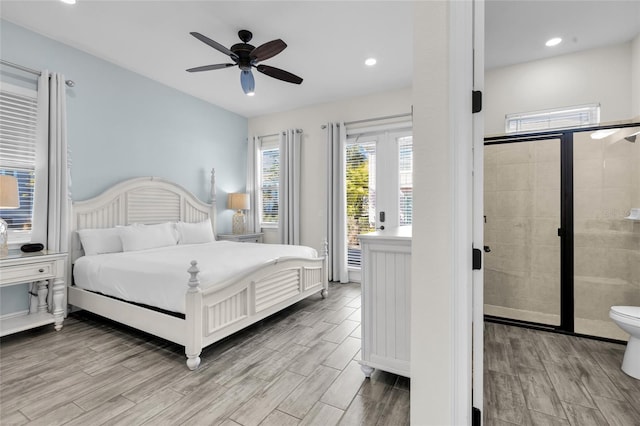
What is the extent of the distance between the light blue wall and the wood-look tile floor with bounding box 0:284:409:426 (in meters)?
1.11

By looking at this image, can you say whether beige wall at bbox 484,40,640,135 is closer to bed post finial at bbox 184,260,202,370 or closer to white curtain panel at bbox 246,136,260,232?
bed post finial at bbox 184,260,202,370

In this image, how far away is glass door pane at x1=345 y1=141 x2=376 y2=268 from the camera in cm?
465

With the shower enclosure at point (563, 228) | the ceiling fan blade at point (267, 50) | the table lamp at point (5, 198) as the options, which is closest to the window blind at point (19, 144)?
the table lamp at point (5, 198)

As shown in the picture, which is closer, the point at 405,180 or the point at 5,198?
the point at 5,198

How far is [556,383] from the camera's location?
194 cm

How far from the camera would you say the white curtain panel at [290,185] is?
5.04 meters

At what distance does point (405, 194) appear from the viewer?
4.42m

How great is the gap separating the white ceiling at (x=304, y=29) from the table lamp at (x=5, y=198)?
55.2 inches

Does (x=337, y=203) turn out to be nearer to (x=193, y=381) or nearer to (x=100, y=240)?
(x=100, y=240)

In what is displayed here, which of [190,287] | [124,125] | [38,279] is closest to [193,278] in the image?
[190,287]

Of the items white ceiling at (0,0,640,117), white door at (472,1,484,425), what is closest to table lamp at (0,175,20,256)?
white ceiling at (0,0,640,117)

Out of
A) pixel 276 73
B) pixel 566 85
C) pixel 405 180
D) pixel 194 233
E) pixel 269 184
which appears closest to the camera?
pixel 276 73

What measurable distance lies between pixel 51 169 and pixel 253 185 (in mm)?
2939

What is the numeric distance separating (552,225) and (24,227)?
518 centimetres
